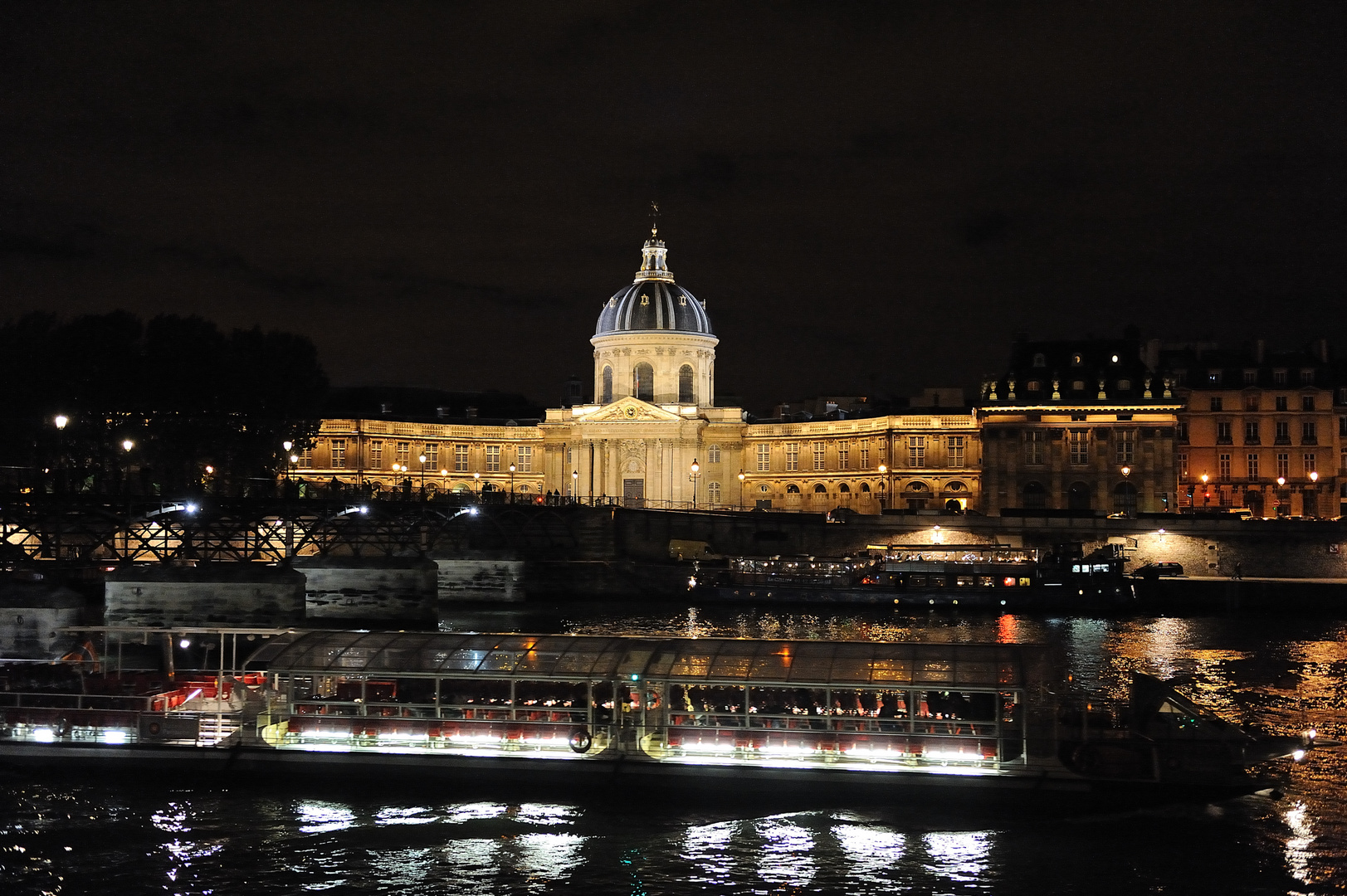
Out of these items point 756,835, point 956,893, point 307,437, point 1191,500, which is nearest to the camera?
point 956,893

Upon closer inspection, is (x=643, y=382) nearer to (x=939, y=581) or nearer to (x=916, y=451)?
(x=916, y=451)

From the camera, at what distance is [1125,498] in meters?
124

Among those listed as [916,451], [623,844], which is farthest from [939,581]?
[623,844]

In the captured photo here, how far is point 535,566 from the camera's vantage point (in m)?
99.7

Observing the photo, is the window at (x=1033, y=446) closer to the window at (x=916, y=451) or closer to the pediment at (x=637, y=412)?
the window at (x=916, y=451)

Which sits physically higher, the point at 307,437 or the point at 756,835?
the point at 307,437

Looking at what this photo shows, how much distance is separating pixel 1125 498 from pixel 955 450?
51.8 feet

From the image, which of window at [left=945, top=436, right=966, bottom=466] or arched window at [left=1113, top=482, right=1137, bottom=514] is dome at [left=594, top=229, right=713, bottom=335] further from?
arched window at [left=1113, top=482, right=1137, bottom=514]

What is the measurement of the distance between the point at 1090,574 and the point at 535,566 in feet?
→ 117

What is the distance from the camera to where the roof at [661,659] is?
1419 inches

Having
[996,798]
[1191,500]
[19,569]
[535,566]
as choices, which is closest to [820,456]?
[1191,500]

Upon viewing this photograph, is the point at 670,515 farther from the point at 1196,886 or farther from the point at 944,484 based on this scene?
the point at 1196,886

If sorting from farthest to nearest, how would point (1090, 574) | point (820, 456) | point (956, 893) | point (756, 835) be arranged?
point (820, 456), point (1090, 574), point (756, 835), point (956, 893)

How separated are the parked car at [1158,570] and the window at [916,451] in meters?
32.7
